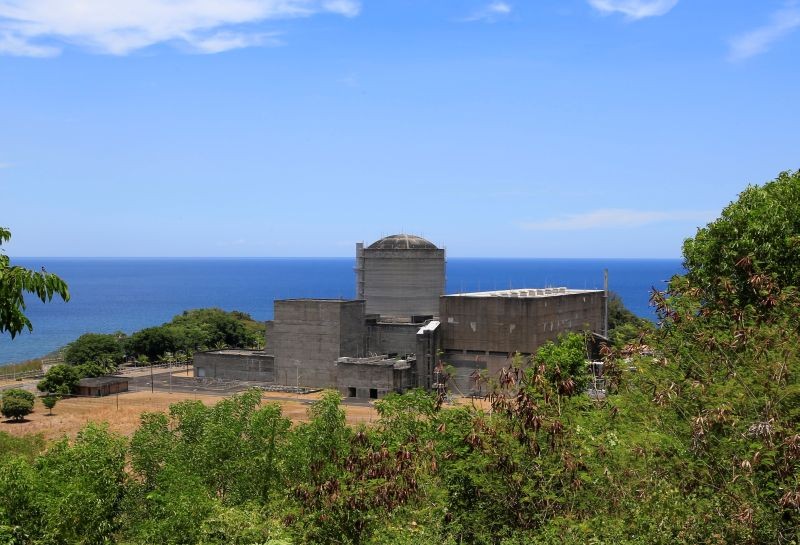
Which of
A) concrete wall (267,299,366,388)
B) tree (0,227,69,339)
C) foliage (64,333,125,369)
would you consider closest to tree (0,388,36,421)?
concrete wall (267,299,366,388)

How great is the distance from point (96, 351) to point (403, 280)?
35.7 m

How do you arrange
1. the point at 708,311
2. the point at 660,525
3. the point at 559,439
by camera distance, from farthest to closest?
1. the point at 708,311
2. the point at 559,439
3. the point at 660,525

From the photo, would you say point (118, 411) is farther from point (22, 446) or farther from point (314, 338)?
point (22, 446)

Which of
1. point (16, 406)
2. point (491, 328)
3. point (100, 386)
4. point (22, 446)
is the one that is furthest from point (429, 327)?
point (22, 446)

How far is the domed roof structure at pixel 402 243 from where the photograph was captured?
78.4m

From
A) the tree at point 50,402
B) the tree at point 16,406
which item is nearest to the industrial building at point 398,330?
the tree at point 50,402

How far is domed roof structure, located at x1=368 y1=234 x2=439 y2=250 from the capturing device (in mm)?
78375

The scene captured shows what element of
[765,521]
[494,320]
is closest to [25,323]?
[765,521]

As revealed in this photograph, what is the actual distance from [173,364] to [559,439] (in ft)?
258

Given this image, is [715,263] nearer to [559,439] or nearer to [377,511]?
[559,439]

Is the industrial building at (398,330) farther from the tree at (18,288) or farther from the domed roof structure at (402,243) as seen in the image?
the tree at (18,288)

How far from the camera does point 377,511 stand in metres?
17.1

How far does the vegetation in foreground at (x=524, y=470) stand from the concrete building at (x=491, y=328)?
137ft

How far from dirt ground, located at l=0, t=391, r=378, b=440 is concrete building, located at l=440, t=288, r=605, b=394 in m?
9.97
